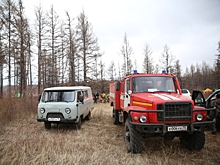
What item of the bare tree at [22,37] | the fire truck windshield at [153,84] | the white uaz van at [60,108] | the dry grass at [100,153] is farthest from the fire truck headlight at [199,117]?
the bare tree at [22,37]

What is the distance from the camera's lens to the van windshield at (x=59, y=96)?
25.8 feet

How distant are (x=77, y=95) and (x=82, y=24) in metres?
17.2

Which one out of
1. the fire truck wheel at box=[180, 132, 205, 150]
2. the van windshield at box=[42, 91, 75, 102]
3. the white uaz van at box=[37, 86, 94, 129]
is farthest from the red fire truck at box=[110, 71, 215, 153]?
the van windshield at box=[42, 91, 75, 102]

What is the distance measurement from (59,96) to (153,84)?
4.59 m

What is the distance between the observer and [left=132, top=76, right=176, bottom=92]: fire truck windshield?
5.37 metres

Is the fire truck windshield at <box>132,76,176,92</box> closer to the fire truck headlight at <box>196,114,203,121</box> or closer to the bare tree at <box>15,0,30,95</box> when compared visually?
the fire truck headlight at <box>196,114,203,121</box>

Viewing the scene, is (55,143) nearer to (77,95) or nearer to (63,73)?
(77,95)

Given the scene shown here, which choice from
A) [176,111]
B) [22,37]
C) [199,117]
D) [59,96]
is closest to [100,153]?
[176,111]

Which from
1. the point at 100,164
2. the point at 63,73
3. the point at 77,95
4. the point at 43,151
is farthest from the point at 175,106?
the point at 63,73

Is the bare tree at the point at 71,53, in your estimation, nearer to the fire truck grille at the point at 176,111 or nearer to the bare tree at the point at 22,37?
the bare tree at the point at 22,37

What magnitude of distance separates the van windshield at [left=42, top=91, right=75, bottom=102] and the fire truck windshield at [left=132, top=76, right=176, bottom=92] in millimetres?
3530

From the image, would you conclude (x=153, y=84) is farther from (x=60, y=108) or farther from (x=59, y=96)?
(x=59, y=96)

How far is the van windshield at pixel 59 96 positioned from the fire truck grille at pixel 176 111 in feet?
15.6

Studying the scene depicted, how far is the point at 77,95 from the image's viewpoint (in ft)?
26.5
